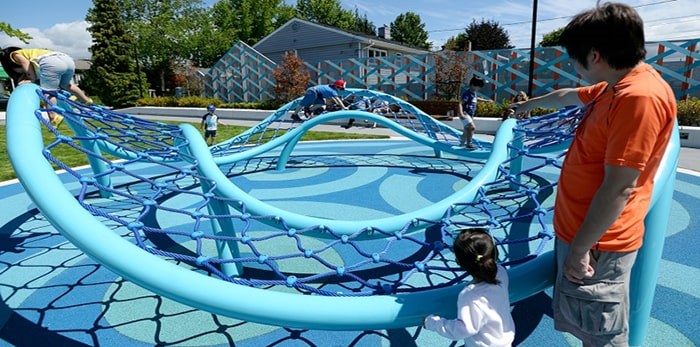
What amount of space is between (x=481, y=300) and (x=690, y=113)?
13217mm

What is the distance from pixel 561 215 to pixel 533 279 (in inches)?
16.6

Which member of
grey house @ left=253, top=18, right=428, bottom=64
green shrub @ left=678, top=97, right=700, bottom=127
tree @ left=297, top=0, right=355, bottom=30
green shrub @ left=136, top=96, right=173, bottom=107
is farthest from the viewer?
tree @ left=297, top=0, right=355, bottom=30

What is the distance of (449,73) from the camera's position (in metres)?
16.7

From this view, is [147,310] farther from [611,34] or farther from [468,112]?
[468,112]

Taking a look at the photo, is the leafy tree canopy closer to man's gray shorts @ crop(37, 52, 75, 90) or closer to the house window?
the house window

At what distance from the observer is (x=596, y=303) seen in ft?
4.94

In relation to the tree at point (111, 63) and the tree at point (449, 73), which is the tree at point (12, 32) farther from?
the tree at point (111, 63)

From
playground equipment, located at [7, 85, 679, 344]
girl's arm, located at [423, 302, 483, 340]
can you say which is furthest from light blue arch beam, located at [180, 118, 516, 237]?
girl's arm, located at [423, 302, 483, 340]

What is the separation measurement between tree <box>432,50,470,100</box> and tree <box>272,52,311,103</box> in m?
6.46

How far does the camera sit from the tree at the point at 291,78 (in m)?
19.9

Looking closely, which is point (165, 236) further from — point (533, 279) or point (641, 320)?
point (641, 320)

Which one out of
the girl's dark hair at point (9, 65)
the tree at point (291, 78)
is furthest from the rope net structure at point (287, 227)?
the tree at point (291, 78)

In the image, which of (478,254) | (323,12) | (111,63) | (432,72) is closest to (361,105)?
(432,72)

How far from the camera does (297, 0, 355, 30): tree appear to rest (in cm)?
5044
